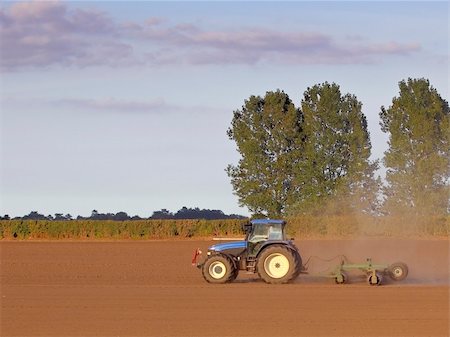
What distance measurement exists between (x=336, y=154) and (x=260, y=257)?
45913 mm

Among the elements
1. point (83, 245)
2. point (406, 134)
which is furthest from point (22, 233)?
point (406, 134)

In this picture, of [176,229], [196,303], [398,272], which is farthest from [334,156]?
[196,303]

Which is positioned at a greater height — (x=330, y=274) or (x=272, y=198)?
(x=272, y=198)

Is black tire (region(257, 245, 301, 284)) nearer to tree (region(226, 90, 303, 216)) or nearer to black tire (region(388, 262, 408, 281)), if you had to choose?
black tire (region(388, 262, 408, 281))

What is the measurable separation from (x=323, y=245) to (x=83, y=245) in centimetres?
1259

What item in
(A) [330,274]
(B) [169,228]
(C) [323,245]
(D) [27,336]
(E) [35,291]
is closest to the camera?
(D) [27,336]

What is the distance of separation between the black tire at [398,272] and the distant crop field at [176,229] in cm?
3009

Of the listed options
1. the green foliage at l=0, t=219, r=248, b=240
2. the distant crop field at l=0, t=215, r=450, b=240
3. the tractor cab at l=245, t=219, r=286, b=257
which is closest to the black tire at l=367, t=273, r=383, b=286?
the tractor cab at l=245, t=219, r=286, b=257

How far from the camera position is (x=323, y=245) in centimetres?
4825

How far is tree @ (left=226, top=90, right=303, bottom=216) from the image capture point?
7281 centimetres

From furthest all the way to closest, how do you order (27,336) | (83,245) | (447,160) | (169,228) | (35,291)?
(447,160), (169,228), (83,245), (35,291), (27,336)

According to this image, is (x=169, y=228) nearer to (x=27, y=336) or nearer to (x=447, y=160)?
(x=447, y=160)

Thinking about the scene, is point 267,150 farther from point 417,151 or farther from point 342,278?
point 342,278

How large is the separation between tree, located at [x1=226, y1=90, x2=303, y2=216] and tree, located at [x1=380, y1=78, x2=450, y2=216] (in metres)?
6.86
